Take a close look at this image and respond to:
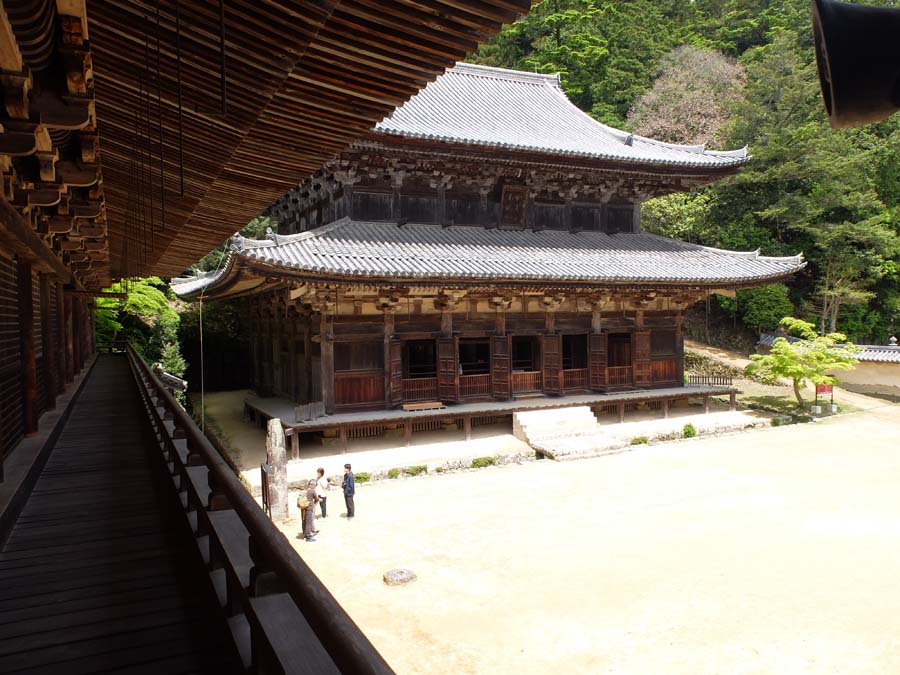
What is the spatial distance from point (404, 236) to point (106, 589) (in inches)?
523

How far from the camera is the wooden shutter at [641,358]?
1838 cm

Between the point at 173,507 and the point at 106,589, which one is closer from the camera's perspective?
the point at 106,589

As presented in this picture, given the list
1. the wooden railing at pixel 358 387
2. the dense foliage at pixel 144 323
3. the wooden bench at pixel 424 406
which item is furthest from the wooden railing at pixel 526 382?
the dense foliage at pixel 144 323

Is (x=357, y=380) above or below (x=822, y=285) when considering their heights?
below

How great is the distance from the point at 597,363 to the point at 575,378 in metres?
0.85

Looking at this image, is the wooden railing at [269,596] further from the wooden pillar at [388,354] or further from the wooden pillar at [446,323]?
the wooden pillar at [446,323]

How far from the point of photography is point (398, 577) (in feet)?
26.3

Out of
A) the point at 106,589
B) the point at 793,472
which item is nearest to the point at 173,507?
the point at 106,589

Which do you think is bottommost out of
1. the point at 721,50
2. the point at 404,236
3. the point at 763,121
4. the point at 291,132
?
the point at 291,132

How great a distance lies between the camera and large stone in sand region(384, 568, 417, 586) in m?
7.94

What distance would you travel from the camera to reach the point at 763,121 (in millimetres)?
33031

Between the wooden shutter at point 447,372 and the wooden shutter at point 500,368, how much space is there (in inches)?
48.6

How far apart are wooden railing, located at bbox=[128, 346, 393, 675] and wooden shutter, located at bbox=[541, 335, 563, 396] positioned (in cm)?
1416

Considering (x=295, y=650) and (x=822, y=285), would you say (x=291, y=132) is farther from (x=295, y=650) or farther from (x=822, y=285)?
(x=822, y=285)
